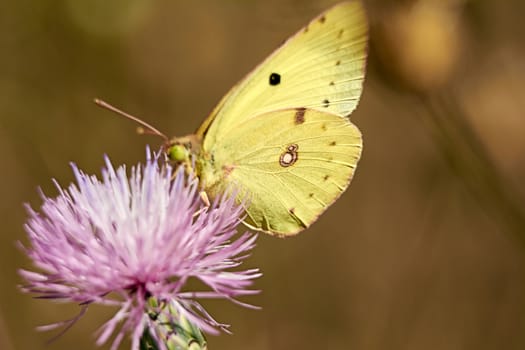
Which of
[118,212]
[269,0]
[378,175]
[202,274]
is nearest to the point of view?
[202,274]

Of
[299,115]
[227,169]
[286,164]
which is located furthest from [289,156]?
[227,169]

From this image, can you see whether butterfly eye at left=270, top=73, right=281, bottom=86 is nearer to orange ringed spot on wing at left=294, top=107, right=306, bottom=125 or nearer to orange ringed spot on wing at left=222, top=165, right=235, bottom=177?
orange ringed spot on wing at left=294, top=107, right=306, bottom=125

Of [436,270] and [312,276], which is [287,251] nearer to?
[312,276]

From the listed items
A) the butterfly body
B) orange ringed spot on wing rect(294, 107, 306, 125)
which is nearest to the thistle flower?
the butterfly body

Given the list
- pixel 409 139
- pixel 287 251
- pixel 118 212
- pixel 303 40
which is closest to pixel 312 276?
pixel 287 251

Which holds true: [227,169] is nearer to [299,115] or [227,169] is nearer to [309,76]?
[299,115]

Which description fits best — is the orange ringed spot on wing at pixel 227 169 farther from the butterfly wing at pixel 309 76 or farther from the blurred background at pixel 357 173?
the blurred background at pixel 357 173

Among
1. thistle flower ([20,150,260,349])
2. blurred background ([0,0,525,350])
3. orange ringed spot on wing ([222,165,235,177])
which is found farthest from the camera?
blurred background ([0,0,525,350])
